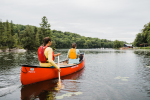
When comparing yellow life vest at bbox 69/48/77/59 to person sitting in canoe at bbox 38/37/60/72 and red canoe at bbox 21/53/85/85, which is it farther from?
person sitting in canoe at bbox 38/37/60/72

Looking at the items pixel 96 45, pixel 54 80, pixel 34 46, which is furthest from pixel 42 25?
pixel 96 45

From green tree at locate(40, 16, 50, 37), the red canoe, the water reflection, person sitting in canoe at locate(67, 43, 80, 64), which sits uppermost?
green tree at locate(40, 16, 50, 37)

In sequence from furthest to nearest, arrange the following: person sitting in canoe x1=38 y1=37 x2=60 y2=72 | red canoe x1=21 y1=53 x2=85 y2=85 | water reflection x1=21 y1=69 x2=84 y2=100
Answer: person sitting in canoe x1=38 y1=37 x2=60 y2=72 < red canoe x1=21 y1=53 x2=85 y2=85 < water reflection x1=21 y1=69 x2=84 y2=100

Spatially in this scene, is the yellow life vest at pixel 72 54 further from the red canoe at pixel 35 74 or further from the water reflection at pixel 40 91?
the water reflection at pixel 40 91

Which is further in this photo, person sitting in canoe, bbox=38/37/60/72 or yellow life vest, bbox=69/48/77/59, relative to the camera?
yellow life vest, bbox=69/48/77/59

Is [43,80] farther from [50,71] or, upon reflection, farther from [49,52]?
[49,52]

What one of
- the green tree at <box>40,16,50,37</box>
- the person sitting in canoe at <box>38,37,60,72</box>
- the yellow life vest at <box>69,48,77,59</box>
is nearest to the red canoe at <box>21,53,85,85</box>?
the person sitting in canoe at <box>38,37,60,72</box>

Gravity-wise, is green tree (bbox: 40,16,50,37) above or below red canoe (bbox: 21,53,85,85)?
above

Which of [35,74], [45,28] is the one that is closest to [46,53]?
[35,74]

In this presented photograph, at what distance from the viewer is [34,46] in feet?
239

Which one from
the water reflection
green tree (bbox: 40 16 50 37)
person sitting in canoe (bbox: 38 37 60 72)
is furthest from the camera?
green tree (bbox: 40 16 50 37)

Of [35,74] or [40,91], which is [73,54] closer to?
[35,74]

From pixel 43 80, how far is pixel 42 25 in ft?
236

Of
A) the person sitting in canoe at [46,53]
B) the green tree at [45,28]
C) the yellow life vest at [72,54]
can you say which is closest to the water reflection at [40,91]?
the person sitting in canoe at [46,53]
